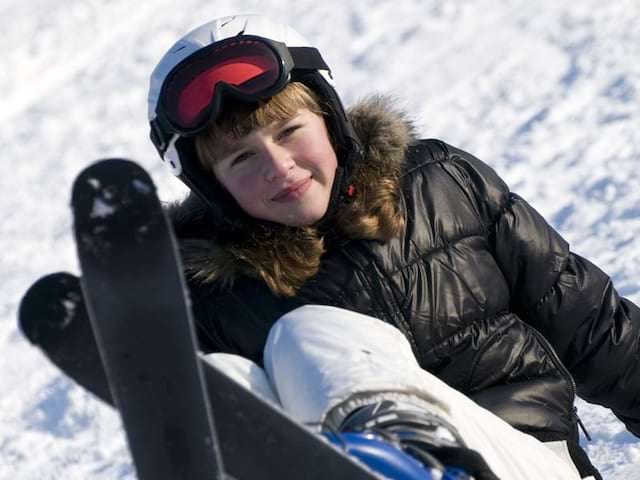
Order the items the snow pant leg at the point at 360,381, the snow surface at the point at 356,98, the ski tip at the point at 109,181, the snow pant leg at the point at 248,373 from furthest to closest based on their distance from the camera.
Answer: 1. the snow surface at the point at 356,98
2. the snow pant leg at the point at 248,373
3. the snow pant leg at the point at 360,381
4. the ski tip at the point at 109,181

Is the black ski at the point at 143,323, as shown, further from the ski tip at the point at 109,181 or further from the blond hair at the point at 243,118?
the blond hair at the point at 243,118

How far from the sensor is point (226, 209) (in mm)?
2484

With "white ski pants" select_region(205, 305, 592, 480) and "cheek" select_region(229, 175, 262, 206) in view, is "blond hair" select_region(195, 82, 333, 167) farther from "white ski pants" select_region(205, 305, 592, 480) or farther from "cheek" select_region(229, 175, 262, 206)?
"white ski pants" select_region(205, 305, 592, 480)

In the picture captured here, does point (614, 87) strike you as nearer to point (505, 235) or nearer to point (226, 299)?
point (505, 235)

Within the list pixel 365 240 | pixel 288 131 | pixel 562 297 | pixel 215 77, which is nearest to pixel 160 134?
pixel 215 77

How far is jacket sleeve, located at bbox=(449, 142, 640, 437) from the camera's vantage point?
100 inches

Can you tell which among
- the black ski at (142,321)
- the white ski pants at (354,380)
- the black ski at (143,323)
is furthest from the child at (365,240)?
the black ski at (142,321)

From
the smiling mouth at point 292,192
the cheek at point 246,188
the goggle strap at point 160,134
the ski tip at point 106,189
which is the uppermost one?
the goggle strap at point 160,134

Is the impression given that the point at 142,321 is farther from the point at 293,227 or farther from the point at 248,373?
the point at 293,227

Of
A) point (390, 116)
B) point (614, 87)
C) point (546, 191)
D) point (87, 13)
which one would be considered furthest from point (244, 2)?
point (390, 116)

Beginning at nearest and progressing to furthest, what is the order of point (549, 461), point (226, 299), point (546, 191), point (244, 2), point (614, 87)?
point (549, 461)
point (226, 299)
point (546, 191)
point (614, 87)
point (244, 2)

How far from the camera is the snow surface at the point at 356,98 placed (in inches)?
145

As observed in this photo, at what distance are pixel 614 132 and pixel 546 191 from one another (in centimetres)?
54

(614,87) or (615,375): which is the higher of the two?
(614,87)
